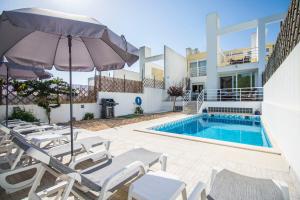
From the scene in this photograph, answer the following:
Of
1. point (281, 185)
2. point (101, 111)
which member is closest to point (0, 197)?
point (281, 185)

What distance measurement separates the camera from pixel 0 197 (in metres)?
2.45

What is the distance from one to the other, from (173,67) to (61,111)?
1311 cm

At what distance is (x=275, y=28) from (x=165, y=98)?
12.6 metres

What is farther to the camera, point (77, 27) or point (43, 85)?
point (43, 85)

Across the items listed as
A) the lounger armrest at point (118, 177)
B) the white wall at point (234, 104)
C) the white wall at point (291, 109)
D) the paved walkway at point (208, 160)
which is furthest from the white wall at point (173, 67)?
the lounger armrest at point (118, 177)

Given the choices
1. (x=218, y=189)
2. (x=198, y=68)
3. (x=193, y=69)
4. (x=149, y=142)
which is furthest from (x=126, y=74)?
(x=218, y=189)

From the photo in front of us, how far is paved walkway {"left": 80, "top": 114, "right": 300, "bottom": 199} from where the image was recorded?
3.06m

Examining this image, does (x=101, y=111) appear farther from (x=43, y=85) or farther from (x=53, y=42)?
(x=53, y=42)

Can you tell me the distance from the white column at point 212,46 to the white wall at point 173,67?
4.29m

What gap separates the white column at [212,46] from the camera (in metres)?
15.5

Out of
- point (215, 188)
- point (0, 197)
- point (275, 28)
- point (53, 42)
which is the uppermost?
point (275, 28)

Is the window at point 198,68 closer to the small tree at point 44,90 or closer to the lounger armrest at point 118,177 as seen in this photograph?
the small tree at point 44,90

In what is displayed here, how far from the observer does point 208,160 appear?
12.6 feet

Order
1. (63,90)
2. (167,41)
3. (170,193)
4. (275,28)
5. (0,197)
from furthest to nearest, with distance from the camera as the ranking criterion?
(167,41)
(275,28)
(63,90)
(0,197)
(170,193)
